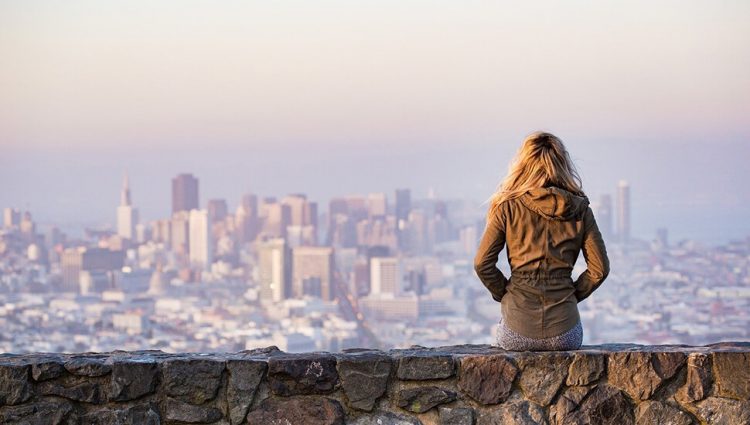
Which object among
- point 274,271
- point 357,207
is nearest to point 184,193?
point 357,207

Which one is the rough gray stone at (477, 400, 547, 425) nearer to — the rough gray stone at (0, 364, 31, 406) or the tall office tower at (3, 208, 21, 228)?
the rough gray stone at (0, 364, 31, 406)

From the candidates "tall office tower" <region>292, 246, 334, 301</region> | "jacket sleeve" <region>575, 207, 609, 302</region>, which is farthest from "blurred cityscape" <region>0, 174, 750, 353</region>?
"jacket sleeve" <region>575, 207, 609, 302</region>

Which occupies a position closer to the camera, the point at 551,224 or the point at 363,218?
the point at 551,224

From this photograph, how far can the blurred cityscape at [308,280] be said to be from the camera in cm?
7225

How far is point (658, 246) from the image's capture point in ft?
276

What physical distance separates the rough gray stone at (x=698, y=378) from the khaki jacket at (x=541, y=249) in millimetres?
408

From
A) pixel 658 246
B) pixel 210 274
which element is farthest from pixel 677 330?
pixel 210 274

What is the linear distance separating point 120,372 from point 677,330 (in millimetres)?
64658

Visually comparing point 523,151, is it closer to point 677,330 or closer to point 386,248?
point 677,330

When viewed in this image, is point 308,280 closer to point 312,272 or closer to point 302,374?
point 312,272

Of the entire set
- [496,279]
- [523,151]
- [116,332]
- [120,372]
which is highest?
[523,151]

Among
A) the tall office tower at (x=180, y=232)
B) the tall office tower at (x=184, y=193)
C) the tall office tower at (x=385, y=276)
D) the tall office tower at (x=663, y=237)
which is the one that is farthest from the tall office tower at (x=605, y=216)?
the tall office tower at (x=184, y=193)

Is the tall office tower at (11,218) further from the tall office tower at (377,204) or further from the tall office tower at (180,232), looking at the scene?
the tall office tower at (377,204)

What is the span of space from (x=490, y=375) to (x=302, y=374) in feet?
2.00
